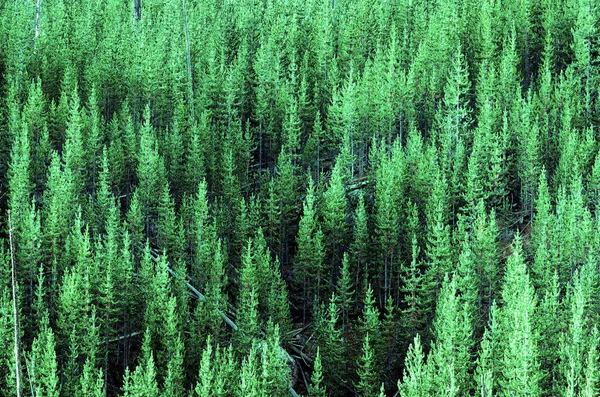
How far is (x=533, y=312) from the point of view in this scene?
170 feet

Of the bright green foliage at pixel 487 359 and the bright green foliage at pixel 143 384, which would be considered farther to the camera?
the bright green foliage at pixel 487 359

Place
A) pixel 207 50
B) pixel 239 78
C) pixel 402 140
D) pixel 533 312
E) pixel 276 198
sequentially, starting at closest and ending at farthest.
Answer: pixel 533 312
pixel 276 198
pixel 402 140
pixel 239 78
pixel 207 50

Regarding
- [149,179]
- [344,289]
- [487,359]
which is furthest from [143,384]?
[149,179]

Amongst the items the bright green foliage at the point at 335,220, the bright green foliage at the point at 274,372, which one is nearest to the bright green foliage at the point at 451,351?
the bright green foliage at the point at 274,372

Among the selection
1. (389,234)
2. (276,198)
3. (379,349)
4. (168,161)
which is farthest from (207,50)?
(379,349)

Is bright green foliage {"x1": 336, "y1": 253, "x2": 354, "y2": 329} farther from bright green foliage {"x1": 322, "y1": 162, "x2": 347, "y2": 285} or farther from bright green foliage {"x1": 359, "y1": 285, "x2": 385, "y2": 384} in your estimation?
bright green foliage {"x1": 322, "y1": 162, "x2": 347, "y2": 285}

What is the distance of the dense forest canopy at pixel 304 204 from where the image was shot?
174ft

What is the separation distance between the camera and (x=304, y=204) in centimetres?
6366

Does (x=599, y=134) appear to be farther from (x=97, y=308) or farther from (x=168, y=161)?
(x=97, y=308)

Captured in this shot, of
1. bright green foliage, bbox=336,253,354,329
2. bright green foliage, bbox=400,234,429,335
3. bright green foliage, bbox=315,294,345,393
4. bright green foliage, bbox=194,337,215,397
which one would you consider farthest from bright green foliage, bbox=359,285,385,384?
bright green foliage, bbox=194,337,215,397

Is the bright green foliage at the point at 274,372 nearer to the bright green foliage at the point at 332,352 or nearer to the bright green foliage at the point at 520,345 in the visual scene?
the bright green foliage at the point at 332,352

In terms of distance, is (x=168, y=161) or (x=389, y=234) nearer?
(x=389, y=234)

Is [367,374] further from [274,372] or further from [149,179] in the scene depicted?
[149,179]

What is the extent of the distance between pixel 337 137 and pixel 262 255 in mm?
18610
